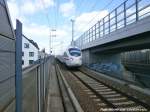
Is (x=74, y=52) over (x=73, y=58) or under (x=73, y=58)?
over

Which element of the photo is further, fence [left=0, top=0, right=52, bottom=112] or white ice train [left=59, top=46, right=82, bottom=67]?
white ice train [left=59, top=46, right=82, bottom=67]

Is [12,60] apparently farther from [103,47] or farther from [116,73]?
[103,47]

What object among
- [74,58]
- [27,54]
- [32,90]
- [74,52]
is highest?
[74,52]

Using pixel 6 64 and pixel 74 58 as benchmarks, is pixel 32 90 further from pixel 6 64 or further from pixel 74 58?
pixel 74 58

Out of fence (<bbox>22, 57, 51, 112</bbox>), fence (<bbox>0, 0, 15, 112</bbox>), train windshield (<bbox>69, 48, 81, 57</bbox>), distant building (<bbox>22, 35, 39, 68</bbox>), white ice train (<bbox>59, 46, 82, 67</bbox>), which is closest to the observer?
fence (<bbox>0, 0, 15, 112</bbox>)

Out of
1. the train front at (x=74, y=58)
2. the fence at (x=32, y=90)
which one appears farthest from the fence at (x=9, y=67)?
the train front at (x=74, y=58)

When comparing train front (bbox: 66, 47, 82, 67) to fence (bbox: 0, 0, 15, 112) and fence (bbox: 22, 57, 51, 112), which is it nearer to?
fence (bbox: 22, 57, 51, 112)

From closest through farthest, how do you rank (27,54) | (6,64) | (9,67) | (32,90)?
1. (6,64)
2. (9,67)
3. (32,90)
4. (27,54)

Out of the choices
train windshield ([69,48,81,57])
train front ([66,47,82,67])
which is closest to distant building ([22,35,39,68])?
train front ([66,47,82,67])

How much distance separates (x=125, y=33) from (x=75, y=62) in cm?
1805

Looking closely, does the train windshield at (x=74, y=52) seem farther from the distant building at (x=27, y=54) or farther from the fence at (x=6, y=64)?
the fence at (x=6, y=64)

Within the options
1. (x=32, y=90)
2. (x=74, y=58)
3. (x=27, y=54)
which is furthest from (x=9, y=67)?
(x=74, y=58)

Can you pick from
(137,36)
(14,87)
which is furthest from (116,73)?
(14,87)

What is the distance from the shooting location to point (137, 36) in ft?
68.0
